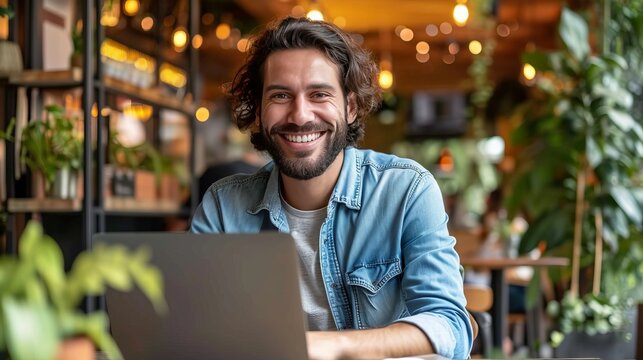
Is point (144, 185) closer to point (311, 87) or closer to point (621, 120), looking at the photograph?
point (621, 120)

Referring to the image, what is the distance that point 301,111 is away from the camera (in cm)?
188

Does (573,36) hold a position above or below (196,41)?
below

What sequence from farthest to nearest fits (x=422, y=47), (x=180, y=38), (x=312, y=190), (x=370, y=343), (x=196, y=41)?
(x=422, y=47)
(x=180, y=38)
(x=196, y=41)
(x=312, y=190)
(x=370, y=343)

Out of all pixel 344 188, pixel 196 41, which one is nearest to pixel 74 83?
pixel 344 188

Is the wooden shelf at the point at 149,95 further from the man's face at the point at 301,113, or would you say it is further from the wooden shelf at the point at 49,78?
the man's face at the point at 301,113

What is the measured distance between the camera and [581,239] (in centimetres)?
451

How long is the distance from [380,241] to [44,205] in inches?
92.7

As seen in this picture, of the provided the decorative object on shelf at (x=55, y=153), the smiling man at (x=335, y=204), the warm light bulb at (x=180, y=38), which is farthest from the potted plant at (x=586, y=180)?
the warm light bulb at (x=180, y=38)

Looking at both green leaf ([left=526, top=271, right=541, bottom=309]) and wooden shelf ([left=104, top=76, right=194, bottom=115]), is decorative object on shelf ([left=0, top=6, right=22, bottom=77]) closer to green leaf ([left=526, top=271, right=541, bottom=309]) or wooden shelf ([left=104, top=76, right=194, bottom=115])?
wooden shelf ([left=104, top=76, right=194, bottom=115])

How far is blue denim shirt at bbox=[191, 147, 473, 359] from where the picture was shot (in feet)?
5.62

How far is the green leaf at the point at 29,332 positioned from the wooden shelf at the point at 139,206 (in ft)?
12.0

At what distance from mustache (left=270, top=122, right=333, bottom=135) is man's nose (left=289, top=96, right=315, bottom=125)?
0.6 inches

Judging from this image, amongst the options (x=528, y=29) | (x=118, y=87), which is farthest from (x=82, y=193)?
(x=528, y=29)

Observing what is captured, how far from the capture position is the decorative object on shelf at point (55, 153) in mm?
3730
